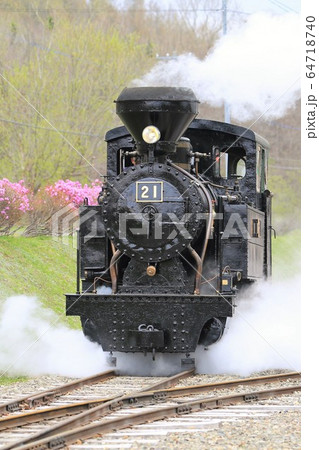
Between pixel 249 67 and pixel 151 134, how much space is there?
6.00m

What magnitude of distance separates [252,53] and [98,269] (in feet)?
24.6

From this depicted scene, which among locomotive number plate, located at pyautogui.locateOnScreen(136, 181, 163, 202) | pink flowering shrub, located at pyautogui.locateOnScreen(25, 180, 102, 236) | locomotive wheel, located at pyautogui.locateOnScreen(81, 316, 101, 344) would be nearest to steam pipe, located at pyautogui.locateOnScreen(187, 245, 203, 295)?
locomotive number plate, located at pyautogui.locateOnScreen(136, 181, 163, 202)

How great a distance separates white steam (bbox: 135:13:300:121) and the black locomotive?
335 centimetres

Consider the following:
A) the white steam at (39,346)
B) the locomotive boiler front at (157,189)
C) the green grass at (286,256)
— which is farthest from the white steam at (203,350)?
the green grass at (286,256)

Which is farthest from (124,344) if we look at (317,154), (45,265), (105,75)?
(105,75)

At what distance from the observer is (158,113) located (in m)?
11.7

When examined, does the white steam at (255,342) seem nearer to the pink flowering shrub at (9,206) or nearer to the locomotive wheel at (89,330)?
the locomotive wheel at (89,330)

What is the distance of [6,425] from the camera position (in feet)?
26.6

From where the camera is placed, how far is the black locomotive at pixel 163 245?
11773mm

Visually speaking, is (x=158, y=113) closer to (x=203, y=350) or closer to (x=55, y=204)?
(x=203, y=350)

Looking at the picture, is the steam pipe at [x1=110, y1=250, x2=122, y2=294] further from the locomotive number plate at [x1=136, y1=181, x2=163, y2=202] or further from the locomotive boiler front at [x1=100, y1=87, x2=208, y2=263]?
the locomotive number plate at [x1=136, y1=181, x2=163, y2=202]

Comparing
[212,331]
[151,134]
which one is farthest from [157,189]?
[212,331]

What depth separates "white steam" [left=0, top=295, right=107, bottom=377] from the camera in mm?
12531

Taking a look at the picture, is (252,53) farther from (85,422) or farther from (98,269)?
(85,422)
